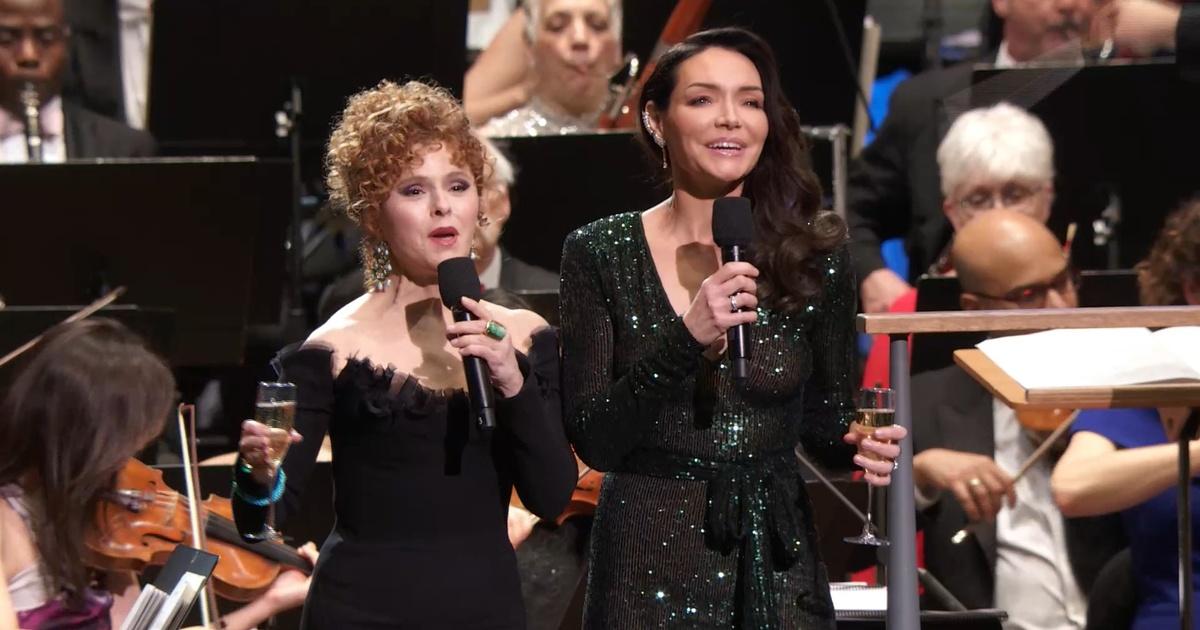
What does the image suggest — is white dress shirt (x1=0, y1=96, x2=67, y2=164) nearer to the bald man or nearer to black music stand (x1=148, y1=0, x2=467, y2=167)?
black music stand (x1=148, y1=0, x2=467, y2=167)

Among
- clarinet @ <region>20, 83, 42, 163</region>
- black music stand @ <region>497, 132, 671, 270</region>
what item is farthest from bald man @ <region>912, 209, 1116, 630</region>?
clarinet @ <region>20, 83, 42, 163</region>

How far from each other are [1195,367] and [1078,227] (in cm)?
266

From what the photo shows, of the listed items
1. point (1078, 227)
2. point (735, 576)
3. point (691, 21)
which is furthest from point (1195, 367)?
point (691, 21)

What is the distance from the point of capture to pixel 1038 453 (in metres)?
3.72

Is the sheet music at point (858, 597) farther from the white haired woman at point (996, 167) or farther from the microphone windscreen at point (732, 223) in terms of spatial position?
the white haired woman at point (996, 167)

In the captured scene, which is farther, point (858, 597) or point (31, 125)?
point (31, 125)

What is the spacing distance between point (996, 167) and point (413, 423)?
2650mm

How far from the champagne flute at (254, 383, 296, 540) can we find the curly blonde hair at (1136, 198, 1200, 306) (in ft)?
6.91

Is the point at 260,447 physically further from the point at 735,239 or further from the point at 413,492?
the point at 735,239

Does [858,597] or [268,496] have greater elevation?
[268,496]

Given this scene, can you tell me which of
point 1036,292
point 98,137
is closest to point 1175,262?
point 1036,292

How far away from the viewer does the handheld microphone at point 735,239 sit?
7.54 feet

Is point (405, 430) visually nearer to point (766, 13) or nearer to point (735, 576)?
point (735, 576)

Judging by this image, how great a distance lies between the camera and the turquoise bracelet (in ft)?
7.61
